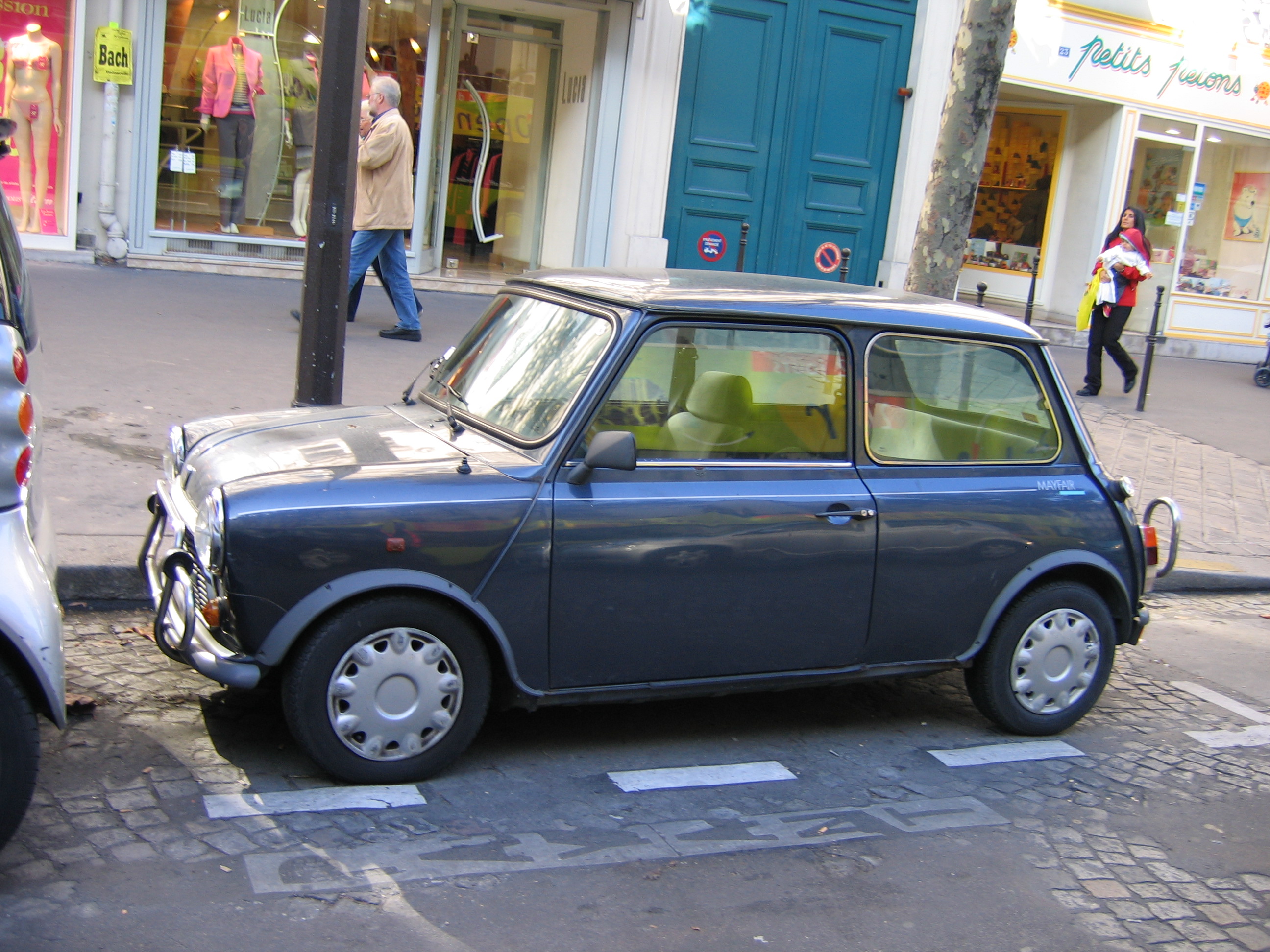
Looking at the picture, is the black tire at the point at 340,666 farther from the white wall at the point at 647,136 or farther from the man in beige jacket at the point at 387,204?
the white wall at the point at 647,136

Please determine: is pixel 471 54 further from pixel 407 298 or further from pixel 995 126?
pixel 995 126

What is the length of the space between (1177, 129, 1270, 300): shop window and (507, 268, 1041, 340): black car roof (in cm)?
1460

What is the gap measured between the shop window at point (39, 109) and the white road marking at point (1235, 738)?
10844 mm

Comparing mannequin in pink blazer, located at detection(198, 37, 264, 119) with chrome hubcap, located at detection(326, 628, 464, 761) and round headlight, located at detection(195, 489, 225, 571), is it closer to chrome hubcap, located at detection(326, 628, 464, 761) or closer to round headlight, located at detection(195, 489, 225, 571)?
round headlight, located at detection(195, 489, 225, 571)

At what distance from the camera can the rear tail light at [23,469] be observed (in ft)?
10.7

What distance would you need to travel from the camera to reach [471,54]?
1395cm

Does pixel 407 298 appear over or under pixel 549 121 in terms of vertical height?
under

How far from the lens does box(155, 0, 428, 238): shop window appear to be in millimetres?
12430

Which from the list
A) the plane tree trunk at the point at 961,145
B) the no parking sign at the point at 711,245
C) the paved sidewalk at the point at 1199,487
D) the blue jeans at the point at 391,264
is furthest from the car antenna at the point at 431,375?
the no parking sign at the point at 711,245

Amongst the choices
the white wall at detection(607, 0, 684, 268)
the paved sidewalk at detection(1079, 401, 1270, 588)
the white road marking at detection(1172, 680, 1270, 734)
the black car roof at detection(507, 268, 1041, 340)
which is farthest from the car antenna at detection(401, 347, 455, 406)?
the white wall at detection(607, 0, 684, 268)

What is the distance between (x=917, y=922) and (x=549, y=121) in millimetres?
12551

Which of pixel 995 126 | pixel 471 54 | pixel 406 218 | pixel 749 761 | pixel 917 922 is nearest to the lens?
pixel 917 922

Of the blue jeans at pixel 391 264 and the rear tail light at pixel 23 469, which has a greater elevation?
the blue jeans at pixel 391 264

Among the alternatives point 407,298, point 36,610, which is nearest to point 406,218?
point 407,298
